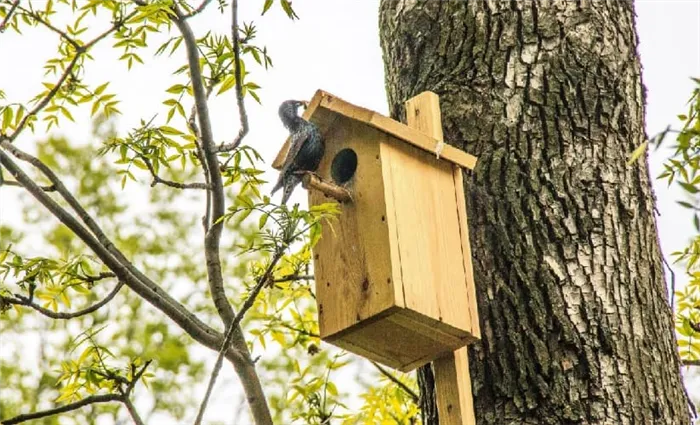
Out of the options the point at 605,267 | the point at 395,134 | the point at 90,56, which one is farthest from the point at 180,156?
the point at 605,267

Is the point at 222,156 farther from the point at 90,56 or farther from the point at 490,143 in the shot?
the point at 490,143

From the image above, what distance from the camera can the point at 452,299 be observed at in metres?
2.95

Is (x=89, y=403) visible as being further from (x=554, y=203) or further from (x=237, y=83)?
(x=554, y=203)

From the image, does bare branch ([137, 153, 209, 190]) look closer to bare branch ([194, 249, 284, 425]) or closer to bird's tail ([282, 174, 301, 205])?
bird's tail ([282, 174, 301, 205])

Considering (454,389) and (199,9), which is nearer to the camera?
(454,389)

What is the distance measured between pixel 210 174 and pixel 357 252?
629mm

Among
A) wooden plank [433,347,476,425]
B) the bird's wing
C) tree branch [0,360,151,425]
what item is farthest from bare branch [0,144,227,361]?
wooden plank [433,347,476,425]

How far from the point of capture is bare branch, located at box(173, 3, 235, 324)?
3404 mm

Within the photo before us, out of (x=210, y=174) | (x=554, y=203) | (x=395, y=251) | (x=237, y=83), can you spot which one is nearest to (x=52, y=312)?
(x=210, y=174)

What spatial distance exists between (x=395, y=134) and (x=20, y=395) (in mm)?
7962

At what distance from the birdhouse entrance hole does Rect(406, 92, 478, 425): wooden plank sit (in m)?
0.22

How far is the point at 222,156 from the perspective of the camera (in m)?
3.60

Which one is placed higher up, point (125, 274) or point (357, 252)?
point (125, 274)

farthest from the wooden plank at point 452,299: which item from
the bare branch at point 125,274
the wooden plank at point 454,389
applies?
the bare branch at point 125,274
